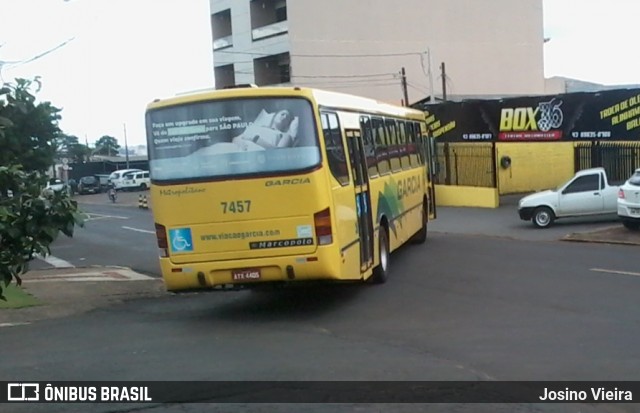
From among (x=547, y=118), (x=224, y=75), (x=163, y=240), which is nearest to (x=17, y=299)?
(x=163, y=240)

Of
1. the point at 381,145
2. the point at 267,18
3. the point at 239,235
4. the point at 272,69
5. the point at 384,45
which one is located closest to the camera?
the point at 239,235

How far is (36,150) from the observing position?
295 inches

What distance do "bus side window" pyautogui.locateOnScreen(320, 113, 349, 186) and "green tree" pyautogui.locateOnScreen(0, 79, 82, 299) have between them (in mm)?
6248

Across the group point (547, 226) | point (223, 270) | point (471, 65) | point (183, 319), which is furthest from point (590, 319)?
point (471, 65)

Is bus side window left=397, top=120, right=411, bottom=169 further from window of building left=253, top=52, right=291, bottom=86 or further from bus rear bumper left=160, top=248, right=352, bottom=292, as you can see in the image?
window of building left=253, top=52, right=291, bottom=86

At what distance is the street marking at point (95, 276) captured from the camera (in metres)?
19.4

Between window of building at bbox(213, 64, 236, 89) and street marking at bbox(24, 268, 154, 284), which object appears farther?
window of building at bbox(213, 64, 236, 89)

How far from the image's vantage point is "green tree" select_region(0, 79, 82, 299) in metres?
5.88

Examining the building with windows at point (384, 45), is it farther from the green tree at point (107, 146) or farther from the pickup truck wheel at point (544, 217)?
the green tree at point (107, 146)

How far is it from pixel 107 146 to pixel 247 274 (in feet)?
377

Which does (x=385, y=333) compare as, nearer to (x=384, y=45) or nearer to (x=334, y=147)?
(x=334, y=147)

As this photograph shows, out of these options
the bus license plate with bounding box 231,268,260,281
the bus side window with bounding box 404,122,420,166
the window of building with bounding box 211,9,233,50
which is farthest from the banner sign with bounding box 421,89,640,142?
the bus license plate with bounding box 231,268,260,281

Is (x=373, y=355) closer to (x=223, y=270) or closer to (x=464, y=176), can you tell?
(x=223, y=270)

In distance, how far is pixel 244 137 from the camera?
472 inches
